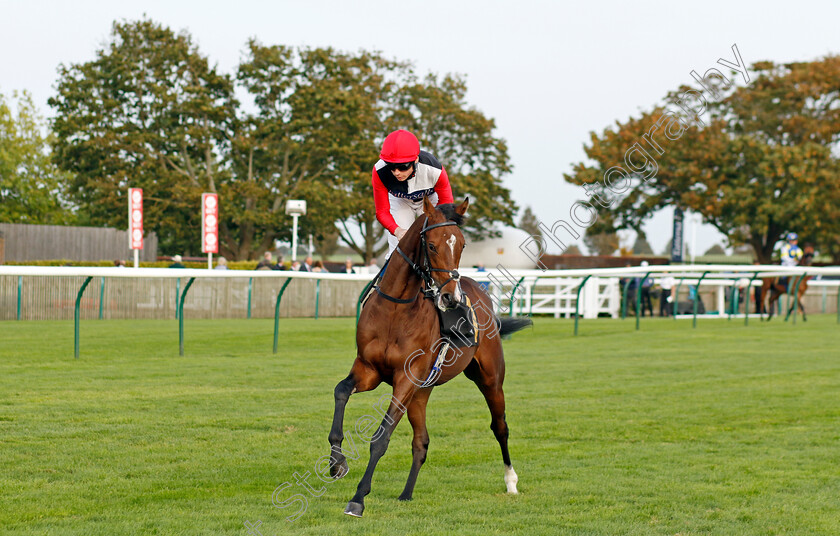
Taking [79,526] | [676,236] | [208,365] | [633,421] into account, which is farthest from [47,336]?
[676,236]

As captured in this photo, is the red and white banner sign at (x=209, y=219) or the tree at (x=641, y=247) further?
the tree at (x=641, y=247)

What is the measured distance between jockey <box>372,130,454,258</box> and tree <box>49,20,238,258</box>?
31.1m

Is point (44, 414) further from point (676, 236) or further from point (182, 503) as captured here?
point (676, 236)

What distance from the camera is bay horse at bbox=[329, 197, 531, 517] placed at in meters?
4.74

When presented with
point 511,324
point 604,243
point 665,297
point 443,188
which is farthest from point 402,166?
point 604,243

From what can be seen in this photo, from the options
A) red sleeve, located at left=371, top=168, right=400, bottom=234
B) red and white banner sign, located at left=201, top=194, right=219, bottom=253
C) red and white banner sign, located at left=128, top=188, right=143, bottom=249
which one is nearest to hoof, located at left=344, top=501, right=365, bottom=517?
red sleeve, located at left=371, top=168, right=400, bottom=234

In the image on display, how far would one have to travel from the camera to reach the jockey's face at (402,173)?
5.39m

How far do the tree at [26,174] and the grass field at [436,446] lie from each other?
127 ft

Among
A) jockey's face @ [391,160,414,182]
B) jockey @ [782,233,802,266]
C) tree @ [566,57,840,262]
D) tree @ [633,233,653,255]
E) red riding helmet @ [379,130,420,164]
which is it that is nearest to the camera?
red riding helmet @ [379,130,420,164]

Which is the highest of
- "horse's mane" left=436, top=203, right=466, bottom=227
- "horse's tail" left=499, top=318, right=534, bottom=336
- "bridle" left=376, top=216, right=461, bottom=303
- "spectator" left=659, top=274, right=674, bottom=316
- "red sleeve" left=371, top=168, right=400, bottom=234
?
"red sleeve" left=371, top=168, right=400, bottom=234

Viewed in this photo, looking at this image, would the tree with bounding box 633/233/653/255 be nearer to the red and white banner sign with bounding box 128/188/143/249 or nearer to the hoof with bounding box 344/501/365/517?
the red and white banner sign with bounding box 128/188/143/249

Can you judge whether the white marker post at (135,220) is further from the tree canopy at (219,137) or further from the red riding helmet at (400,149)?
the red riding helmet at (400,149)

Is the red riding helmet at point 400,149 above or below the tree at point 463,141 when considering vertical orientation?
below

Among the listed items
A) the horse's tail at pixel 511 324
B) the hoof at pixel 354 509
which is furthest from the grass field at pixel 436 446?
the horse's tail at pixel 511 324
